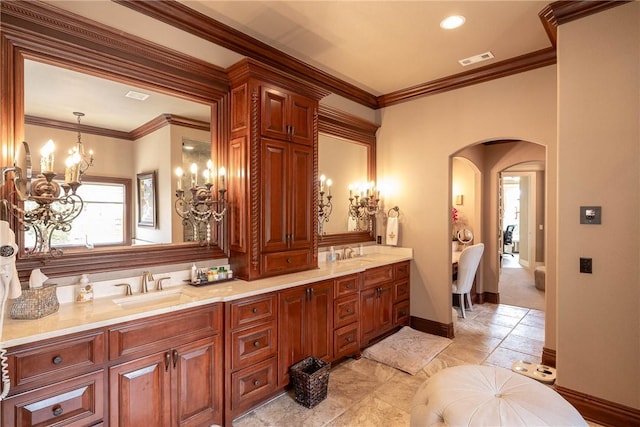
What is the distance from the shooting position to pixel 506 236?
10852mm

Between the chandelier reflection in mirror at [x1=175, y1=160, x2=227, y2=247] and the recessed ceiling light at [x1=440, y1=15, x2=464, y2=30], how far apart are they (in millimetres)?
2201

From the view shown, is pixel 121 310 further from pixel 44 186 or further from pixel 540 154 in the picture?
pixel 540 154

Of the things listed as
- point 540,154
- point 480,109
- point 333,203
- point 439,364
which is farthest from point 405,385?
point 540,154

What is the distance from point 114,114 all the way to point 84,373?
1.66 m

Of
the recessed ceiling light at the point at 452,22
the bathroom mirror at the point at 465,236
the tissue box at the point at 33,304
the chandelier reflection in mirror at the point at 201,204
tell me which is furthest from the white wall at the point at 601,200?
the tissue box at the point at 33,304

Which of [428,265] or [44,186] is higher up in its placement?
[44,186]

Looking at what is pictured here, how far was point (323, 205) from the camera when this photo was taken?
3.70m

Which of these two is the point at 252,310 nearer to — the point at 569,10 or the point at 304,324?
the point at 304,324

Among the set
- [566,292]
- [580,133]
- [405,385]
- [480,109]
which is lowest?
[405,385]

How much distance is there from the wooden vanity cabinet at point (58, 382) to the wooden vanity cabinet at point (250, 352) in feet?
2.42

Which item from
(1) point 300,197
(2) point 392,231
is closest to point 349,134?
(2) point 392,231

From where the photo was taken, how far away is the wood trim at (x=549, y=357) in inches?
119

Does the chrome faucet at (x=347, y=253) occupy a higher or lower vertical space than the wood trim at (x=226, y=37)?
lower

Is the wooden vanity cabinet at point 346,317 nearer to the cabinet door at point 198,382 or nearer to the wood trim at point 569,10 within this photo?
the cabinet door at point 198,382
